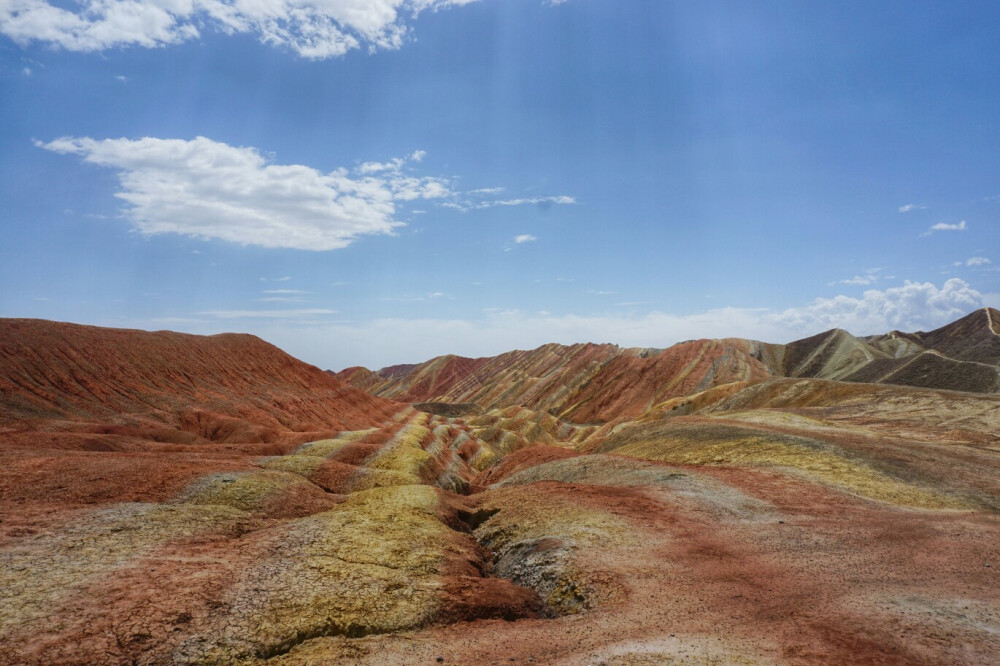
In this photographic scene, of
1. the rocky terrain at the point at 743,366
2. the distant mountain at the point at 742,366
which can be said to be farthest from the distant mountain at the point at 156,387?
the distant mountain at the point at 742,366

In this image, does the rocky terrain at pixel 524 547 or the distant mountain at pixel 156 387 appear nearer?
the rocky terrain at pixel 524 547

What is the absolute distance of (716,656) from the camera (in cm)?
1288

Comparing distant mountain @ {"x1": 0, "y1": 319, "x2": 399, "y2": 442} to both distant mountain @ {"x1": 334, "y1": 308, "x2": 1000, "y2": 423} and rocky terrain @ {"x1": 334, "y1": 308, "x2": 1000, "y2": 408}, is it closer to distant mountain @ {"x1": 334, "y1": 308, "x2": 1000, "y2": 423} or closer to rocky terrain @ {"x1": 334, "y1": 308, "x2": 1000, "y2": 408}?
rocky terrain @ {"x1": 334, "y1": 308, "x2": 1000, "y2": 408}

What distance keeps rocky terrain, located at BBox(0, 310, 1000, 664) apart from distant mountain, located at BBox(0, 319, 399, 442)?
101 inches

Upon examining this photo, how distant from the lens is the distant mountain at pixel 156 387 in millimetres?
54463

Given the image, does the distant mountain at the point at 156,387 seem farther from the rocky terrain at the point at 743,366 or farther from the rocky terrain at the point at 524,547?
the rocky terrain at the point at 743,366

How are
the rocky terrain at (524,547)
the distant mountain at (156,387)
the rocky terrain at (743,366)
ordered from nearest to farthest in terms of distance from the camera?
the rocky terrain at (524,547) → the distant mountain at (156,387) → the rocky terrain at (743,366)

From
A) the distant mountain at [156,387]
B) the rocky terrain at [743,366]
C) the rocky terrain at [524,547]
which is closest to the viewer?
the rocky terrain at [524,547]

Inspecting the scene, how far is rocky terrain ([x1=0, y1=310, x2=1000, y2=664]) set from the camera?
13.7 metres

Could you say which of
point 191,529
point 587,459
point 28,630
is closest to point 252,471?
point 191,529

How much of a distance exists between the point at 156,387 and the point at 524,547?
65.9 meters

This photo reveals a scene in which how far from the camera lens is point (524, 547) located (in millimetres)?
22969

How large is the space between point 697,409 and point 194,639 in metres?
77.3

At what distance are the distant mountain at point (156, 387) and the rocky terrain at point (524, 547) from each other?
2.57m
